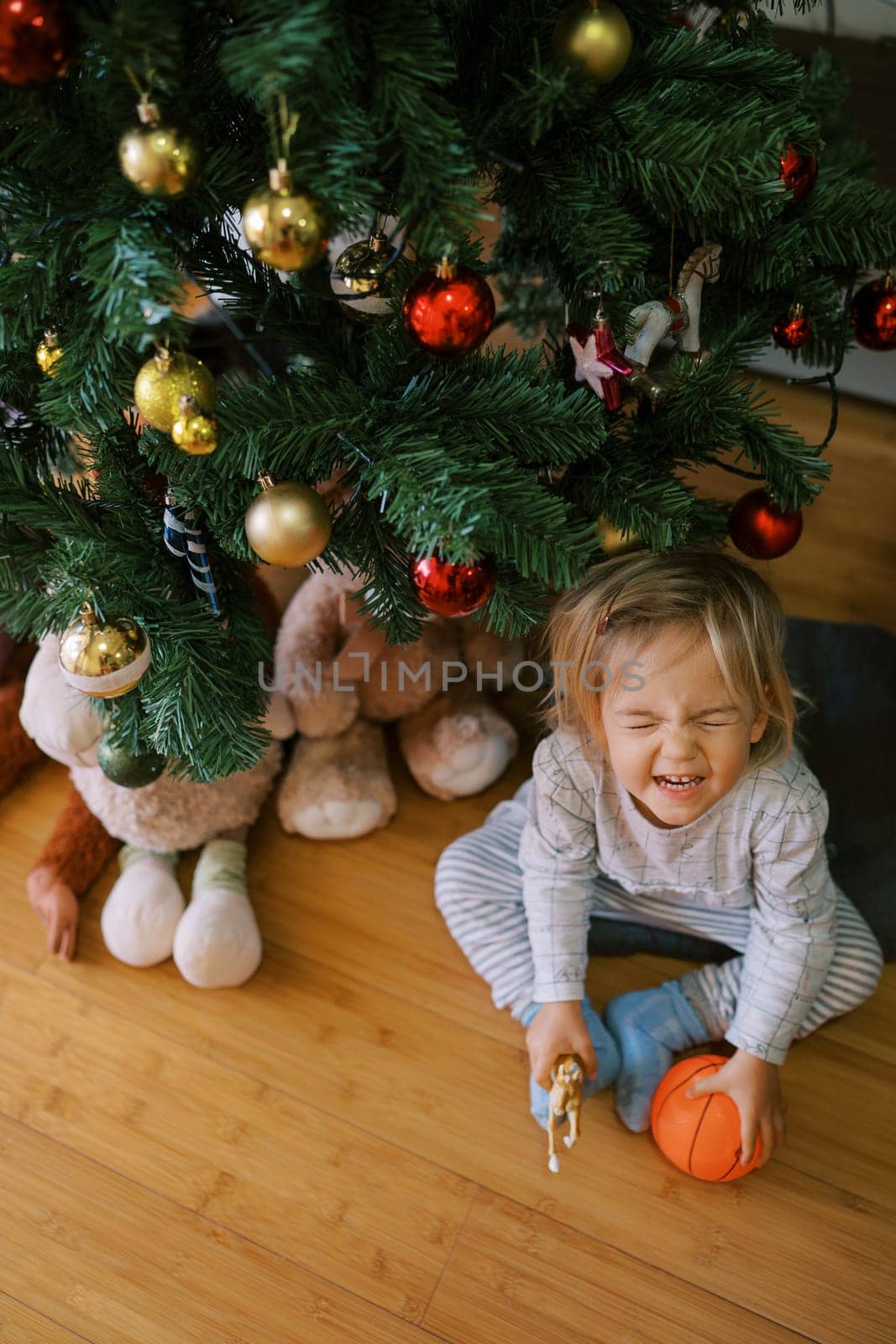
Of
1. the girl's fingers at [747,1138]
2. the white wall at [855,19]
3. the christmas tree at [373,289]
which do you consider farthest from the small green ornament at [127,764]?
the white wall at [855,19]

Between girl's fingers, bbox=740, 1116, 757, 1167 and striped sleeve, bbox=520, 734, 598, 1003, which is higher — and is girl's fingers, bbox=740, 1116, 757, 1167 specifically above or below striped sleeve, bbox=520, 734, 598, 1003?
below

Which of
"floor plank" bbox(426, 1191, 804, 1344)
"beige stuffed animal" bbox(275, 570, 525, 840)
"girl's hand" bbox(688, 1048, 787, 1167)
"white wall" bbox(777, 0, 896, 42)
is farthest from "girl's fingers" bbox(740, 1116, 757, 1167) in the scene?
"white wall" bbox(777, 0, 896, 42)

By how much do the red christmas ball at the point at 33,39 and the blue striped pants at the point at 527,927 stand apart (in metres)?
0.81

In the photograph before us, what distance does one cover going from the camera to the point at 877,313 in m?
0.91

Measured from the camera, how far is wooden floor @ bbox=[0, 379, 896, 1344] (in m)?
0.88

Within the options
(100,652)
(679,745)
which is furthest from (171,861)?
(679,745)

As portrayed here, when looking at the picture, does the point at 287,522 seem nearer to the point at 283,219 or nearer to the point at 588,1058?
the point at 283,219

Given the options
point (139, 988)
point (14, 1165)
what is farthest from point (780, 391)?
point (14, 1165)

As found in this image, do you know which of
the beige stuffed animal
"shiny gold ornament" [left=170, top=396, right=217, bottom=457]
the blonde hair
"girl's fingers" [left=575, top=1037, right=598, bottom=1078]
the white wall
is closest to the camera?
"shiny gold ornament" [left=170, top=396, right=217, bottom=457]

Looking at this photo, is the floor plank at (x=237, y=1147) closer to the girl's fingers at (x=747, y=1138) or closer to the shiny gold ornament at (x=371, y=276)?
the girl's fingers at (x=747, y=1138)

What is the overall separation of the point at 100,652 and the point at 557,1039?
553 mm

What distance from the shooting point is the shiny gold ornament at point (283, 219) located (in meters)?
0.56

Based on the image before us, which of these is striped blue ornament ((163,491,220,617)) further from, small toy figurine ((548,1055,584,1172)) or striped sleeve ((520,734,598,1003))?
small toy figurine ((548,1055,584,1172))

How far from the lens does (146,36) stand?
532 millimetres
